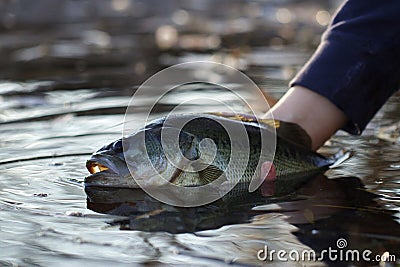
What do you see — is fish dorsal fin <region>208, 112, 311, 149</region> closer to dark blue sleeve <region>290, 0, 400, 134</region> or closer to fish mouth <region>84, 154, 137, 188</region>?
dark blue sleeve <region>290, 0, 400, 134</region>

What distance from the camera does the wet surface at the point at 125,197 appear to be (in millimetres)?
3051

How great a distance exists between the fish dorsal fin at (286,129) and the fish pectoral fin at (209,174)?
435mm

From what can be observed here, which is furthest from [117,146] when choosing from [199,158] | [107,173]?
[199,158]

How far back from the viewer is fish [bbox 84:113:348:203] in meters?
3.56

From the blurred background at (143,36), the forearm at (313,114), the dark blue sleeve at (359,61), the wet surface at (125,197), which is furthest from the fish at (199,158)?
the blurred background at (143,36)

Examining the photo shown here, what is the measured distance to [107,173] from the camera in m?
3.61

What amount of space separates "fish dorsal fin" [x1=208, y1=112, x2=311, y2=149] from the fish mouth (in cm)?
61

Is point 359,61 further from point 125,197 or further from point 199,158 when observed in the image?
point 125,197

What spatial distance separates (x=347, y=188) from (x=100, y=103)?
8.24 feet

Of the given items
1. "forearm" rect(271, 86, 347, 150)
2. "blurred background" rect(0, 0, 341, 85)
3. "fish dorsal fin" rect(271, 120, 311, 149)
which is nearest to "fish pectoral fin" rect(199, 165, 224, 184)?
"fish dorsal fin" rect(271, 120, 311, 149)

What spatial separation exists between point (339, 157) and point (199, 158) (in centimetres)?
109

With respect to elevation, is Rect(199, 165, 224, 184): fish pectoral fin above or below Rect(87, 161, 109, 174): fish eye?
below

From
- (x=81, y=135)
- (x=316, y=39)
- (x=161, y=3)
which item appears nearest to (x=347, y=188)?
(x=81, y=135)

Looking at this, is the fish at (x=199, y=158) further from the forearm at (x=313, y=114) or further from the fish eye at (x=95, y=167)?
the forearm at (x=313, y=114)
